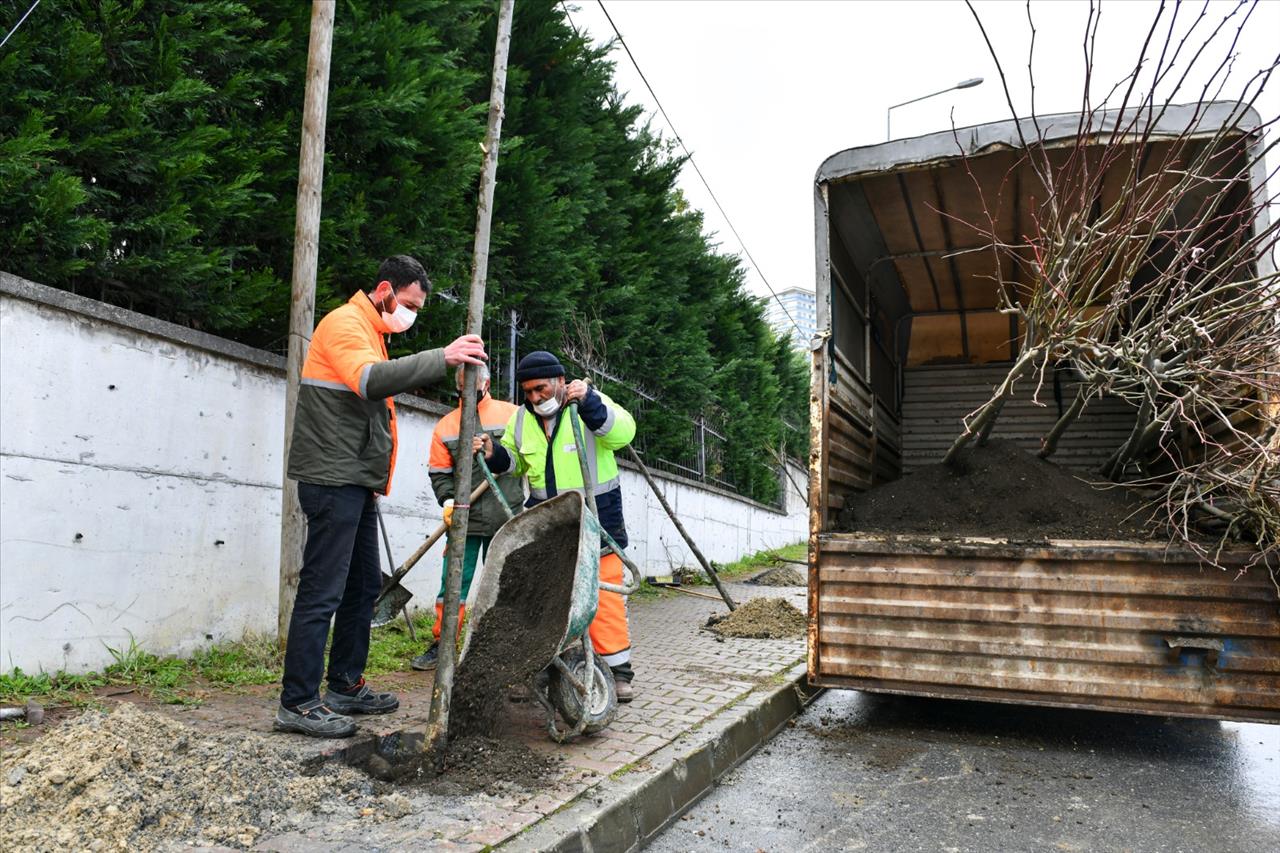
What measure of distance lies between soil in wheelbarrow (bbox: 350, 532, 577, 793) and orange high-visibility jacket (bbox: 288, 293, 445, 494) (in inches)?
30.4

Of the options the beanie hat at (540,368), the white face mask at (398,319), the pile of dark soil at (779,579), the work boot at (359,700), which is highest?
the white face mask at (398,319)

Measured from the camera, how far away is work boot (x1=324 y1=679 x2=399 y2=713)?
3.69 metres

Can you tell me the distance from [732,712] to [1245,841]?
2.04 metres

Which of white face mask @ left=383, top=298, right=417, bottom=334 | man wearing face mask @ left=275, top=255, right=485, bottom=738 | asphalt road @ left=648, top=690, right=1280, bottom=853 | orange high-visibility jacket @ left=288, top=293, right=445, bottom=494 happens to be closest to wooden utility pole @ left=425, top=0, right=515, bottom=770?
man wearing face mask @ left=275, top=255, right=485, bottom=738

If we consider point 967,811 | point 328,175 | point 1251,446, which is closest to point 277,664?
point 328,175

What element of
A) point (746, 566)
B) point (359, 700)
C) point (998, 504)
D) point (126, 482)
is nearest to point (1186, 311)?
point (998, 504)

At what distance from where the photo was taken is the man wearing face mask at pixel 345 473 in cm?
335

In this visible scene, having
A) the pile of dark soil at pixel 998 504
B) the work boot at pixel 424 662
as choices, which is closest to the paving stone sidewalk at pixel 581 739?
the work boot at pixel 424 662

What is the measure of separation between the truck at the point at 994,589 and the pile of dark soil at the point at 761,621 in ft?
5.72

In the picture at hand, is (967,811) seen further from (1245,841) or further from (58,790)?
(58,790)

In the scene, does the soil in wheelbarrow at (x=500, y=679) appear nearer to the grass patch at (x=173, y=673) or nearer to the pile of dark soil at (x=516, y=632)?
the pile of dark soil at (x=516, y=632)

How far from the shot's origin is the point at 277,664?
4629 millimetres

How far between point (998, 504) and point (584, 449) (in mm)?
2330

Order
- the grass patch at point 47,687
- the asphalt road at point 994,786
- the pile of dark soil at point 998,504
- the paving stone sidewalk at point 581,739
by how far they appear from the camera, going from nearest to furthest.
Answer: the paving stone sidewalk at point 581,739 → the asphalt road at point 994,786 → the grass patch at point 47,687 → the pile of dark soil at point 998,504
